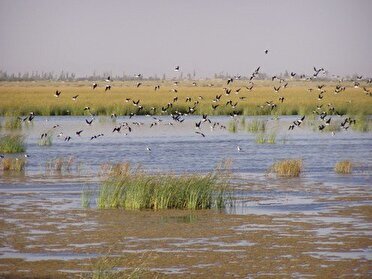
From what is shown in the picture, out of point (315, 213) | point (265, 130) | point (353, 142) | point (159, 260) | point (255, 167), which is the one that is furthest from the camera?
point (265, 130)

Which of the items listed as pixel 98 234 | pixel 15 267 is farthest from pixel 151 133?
pixel 15 267

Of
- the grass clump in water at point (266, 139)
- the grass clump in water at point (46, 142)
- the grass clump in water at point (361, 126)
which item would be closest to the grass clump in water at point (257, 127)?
the grass clump in water at point (361, 126)

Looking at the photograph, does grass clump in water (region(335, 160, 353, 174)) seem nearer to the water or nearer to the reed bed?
the water

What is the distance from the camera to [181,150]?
3706cm

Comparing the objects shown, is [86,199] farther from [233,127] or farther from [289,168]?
[233,127]

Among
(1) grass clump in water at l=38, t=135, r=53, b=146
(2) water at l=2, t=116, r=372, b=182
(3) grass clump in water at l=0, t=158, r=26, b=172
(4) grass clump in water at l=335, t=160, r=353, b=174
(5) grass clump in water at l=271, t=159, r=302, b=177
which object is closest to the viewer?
(5) grass clump in water at l=271, t=159, r=302, b=177

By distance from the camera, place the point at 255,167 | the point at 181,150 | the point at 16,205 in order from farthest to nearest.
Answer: the point at 181,150, the point at 255,167, the point at 16,205

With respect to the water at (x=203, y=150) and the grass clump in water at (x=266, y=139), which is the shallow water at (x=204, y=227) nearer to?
the water at (x=203, y=150)

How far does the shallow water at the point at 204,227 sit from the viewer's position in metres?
13.8

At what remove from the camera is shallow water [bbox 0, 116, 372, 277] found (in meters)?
13.8

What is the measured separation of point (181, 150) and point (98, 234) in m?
20.5

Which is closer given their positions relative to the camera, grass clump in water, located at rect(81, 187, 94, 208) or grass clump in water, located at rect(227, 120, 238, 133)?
grass clump in water, located at rect(81, 187, 94, 208)

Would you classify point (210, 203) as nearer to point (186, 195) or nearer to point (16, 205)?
point (186, 195)

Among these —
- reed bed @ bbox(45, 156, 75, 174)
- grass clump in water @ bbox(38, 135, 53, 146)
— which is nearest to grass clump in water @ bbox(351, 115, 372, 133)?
grass clump in water @ bbox(38, 135, 53, 146)
